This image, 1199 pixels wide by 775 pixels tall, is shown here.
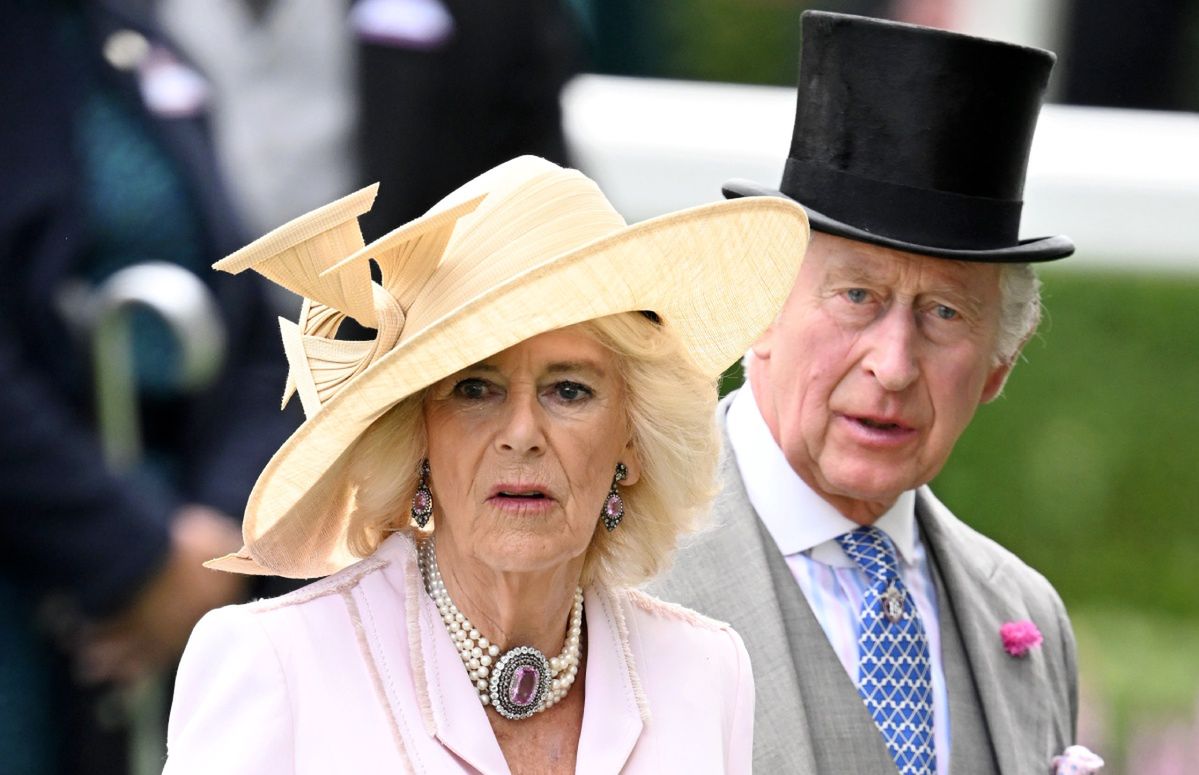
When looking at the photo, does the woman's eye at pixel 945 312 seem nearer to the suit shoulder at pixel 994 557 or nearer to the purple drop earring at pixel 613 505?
the suit shoulder at pixel 994 557

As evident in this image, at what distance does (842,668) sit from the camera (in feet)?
12.2

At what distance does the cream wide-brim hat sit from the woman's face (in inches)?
4.4

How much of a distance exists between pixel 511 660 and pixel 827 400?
1022mm

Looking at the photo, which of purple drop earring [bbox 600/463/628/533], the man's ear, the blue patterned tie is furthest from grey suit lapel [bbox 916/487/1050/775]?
purple drop earring [bbox 600/463/628/533]

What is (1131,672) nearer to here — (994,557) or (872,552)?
(994,557)

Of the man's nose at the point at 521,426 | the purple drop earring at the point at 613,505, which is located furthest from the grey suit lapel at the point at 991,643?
the man's nose at the point at 521,426

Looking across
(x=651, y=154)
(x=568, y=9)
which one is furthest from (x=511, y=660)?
(x=651, y=154)

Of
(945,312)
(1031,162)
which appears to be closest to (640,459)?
(945,312)

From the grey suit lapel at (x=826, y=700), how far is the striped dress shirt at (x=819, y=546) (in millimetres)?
46

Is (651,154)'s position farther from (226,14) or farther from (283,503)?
(283,503)

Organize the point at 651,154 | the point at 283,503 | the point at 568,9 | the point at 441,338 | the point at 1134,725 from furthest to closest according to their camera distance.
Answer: the point at 651,154 → the point at 1134,725 → the point at 568,9 → the point at 283,503 → the point at 441,338

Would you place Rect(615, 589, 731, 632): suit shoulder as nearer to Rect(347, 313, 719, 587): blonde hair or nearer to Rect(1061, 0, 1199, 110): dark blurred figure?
Rect(347, 313, 719, 587): blonde hair

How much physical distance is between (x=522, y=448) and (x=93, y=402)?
183 cm

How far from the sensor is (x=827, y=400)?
12.7 feet
